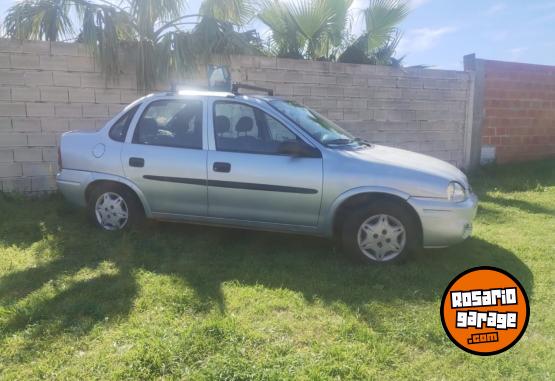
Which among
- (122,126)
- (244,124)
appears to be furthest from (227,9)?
(244,124)

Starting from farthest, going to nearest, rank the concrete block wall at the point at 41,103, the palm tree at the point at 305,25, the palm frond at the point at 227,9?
the palm tree at the point at 305,25 < the palm frond at the point at 227,9 < the concrete block wall at the point at 41,103

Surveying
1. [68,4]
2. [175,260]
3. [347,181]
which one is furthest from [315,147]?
[68,4]

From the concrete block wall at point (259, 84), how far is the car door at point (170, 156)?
7.32 ft

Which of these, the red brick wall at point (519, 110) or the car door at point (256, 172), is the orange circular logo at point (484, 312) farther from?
the red brick wall at point (519, 110)

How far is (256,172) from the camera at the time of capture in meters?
4.21

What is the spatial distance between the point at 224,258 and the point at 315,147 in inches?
52.4

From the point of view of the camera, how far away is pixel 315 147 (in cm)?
412

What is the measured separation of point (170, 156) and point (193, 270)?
120 centimetres

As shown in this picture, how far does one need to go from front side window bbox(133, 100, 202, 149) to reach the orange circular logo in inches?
109

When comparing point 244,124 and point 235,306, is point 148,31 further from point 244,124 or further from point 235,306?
point 235,306

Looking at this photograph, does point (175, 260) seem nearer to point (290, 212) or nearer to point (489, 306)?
point (290, 212)

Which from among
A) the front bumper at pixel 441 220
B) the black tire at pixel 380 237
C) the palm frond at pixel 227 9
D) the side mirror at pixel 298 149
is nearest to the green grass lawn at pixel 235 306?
the black tire at pixel 380 237

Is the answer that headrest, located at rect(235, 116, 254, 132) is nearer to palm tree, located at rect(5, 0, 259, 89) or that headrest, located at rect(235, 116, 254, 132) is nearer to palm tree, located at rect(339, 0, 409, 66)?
palm tree, located at rect(5, 0, 259, 89)

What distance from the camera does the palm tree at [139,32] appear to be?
6.31 meters
